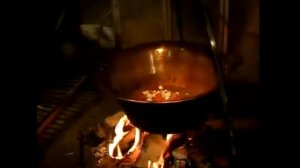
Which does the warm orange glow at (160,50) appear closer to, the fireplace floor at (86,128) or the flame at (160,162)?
the flame at (160,162)

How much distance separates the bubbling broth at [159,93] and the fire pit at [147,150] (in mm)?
241

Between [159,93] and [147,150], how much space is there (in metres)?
0.46

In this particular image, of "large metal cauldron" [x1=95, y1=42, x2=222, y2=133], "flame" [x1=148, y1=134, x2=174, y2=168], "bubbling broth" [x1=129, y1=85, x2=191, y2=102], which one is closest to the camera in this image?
"large metal cauldron" [x1=95, y1=42, x2=222, y2=133]

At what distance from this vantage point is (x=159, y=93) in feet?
10.4

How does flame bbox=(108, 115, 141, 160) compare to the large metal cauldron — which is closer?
the large metal cauldron

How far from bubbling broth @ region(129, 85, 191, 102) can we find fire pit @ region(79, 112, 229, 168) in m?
0.24

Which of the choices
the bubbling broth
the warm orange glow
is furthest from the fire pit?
the warm orange glow

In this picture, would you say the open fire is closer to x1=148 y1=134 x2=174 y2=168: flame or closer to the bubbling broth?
x1=148 y1=134 x2=174 y2=168: flame

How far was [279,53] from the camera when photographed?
7.94ft

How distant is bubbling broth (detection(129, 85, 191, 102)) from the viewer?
3105 millimetres

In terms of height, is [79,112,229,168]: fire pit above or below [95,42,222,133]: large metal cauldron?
below

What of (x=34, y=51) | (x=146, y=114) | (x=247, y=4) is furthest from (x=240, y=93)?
(x=34, y=51)

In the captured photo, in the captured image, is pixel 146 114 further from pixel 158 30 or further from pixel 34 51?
pixel 158 30

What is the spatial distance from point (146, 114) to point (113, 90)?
1.59ft
